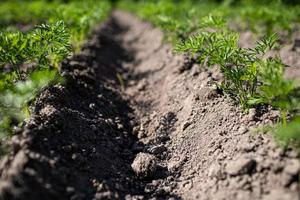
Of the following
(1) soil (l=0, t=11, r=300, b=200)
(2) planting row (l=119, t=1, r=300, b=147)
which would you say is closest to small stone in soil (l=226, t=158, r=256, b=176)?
(1) soil (l=0, t=11, r=300, b=200)

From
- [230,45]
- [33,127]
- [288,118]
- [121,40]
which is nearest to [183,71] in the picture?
[230,45]

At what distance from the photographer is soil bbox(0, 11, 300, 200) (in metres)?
2.65

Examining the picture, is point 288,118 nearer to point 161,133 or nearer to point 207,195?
point 207,195

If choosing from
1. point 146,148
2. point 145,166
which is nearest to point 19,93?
point 145,166

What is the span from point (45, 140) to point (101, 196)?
2.17 feet

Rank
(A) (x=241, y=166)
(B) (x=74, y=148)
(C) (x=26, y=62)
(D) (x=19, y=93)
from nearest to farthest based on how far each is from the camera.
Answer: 1. (A) (x=241, y=166)
2. (D) (x=19, y=93)
3. (B) (x=74, y=148)
4. (C) (x=26, y=62)

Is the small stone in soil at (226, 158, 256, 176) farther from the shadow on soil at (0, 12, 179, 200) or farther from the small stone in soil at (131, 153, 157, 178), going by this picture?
the small stone in soil at (131, 153, 157, 178)

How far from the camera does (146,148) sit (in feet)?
13.1

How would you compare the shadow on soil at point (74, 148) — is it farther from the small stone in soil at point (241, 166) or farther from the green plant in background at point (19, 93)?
the small stone in soil at point (241, 166)

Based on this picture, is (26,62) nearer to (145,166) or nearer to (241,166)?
(145,166)

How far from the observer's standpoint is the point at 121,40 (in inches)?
410

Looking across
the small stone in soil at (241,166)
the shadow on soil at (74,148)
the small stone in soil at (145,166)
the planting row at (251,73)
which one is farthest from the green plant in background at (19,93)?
the small stone in soil at (241,166)

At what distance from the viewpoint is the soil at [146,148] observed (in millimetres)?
2648

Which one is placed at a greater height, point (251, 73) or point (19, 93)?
point (251, 73)
